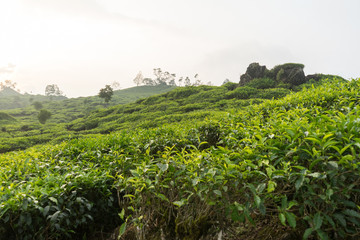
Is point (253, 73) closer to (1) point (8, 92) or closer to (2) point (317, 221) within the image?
(2) point (317, 221)

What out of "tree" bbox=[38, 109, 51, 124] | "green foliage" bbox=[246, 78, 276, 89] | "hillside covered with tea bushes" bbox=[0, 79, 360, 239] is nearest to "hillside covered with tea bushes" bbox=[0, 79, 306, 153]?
"green foliage" bbox=[246, 78, 276, 89]

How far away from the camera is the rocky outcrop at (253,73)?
21562 mm

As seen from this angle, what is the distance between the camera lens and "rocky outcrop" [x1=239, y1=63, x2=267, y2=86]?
2156 cm

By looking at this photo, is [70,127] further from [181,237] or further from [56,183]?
[181,237]

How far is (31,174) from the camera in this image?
167 inches

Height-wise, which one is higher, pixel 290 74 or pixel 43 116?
pixel 290 74

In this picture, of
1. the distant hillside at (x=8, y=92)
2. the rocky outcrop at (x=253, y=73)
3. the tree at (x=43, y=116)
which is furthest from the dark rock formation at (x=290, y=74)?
the distant hillside at (x=8, y=92)

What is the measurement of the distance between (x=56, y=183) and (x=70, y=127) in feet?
71.3

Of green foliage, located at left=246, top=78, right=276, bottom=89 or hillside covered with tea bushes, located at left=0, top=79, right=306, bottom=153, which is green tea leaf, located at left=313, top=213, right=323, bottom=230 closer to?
hillside covered with tea bushes, located at left=0, top=79, right=306, bottom=153

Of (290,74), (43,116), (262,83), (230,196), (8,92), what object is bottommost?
(43,116)

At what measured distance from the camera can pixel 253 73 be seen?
71.7 feet

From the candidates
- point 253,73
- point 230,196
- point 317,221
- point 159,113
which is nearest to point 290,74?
point 253,73

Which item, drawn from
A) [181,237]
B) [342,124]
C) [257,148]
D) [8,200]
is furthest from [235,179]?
[8,200]

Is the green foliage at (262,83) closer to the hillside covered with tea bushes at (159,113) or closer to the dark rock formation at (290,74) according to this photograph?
the hillside covered with tea bushes at (159,113)
